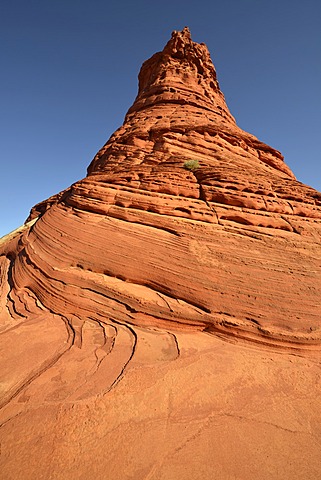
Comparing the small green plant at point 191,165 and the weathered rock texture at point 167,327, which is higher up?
the small green plant at point 191,165

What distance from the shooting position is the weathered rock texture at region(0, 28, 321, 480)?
304 centimetres

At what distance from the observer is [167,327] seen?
5758mm

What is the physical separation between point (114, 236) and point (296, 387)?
253 inches

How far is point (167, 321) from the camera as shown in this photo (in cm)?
583

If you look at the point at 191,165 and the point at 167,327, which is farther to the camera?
the point at 191,165

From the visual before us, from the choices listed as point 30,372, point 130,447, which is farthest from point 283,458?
point 30,372

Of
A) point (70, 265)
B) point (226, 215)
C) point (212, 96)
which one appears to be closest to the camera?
point (70, 265)

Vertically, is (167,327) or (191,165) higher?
(191,165)

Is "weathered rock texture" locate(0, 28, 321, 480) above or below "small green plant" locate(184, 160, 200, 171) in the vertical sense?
below

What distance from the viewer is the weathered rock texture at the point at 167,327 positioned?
3.04m

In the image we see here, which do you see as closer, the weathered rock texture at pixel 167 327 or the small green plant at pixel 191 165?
the weathered rock texture at pixel 167 327

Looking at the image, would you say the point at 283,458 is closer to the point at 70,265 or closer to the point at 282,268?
the point at 282,268

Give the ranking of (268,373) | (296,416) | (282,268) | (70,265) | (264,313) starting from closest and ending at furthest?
(296,416), (268,373), (264,313), (282,268), (70,265)

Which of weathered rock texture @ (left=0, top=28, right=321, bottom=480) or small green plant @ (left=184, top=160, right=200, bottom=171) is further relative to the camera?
small green plant @ (left=184, top=160, right=200, bottom=171)
